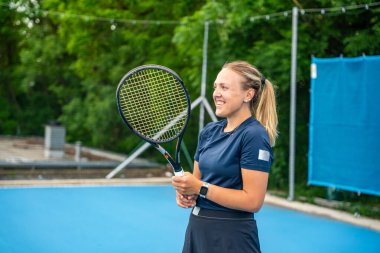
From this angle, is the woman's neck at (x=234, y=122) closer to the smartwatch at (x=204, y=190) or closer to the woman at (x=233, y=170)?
the woman at (x=233, y=170)

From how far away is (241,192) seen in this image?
80.3 inches

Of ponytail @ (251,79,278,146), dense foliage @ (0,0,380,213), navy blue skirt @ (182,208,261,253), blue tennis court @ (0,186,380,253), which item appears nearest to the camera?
navy blue skirt @ (182,208,261,253)

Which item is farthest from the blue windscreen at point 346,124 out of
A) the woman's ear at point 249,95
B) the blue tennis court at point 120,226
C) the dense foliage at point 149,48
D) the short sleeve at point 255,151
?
the short sleeve at point 255,151

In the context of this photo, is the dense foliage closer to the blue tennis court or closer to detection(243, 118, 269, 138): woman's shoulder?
detection(243, 118, 269, 138): woman's shoulder

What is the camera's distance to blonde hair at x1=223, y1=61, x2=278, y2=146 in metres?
2.21

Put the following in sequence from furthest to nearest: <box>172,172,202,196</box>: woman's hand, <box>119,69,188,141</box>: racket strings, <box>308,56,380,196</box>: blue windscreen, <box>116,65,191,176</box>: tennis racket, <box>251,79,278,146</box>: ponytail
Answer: <box>308,56,380,196</box>: blue windscreen → <box>119,69,188,141</box>: racket strings → <box>116,65,191,176</box>: tennis racket → <box>251,79,278,146</box>: ponytail → <box>172,172,202,196</box>: woman's hand

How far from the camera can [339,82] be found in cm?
650

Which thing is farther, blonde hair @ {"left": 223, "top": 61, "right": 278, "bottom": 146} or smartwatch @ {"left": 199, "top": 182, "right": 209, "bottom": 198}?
blonde hair @ {"left": 223, "top": 61, "right": 278, "bottom": 146}

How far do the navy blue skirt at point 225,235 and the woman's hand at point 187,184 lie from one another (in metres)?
0.21

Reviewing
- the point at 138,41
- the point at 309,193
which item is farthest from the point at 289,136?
the point at 138,41

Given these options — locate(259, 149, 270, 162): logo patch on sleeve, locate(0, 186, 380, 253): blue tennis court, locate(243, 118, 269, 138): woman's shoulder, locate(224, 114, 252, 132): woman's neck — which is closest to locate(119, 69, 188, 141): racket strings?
locate(224, 114, 252, 132): woman's neck

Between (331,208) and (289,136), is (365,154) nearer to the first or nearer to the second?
(331,208)

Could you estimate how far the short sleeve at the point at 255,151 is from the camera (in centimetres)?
202

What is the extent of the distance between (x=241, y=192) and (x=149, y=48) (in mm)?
8944
